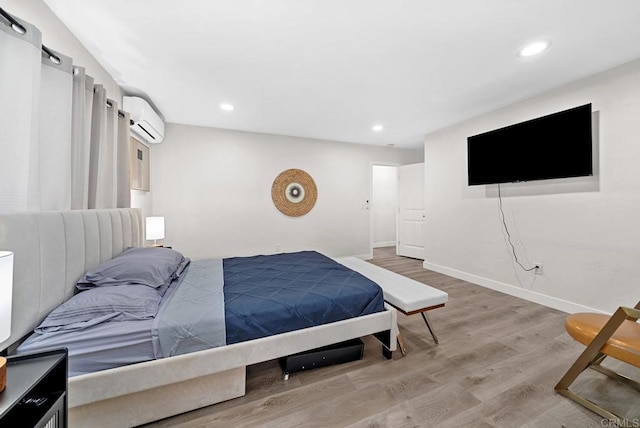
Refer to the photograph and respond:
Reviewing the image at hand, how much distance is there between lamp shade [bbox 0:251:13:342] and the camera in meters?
0.78

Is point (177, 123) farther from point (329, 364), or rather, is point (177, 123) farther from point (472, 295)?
point (472, 295)

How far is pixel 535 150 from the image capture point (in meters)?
2.77

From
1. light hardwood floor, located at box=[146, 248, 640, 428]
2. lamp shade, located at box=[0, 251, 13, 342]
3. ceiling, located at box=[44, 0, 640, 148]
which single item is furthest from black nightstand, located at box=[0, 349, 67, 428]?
ceiling, located at box=[44, 0, 640, 148]

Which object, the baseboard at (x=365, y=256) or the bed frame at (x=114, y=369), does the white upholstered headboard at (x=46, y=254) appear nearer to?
the bed frame at (x=114, y=369)

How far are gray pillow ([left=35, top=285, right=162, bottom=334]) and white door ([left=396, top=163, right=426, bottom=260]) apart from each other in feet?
15.7

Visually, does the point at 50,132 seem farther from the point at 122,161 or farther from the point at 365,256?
the point at 365,256

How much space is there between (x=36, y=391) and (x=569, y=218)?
168 inches

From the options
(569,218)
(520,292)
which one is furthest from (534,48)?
(520,292)

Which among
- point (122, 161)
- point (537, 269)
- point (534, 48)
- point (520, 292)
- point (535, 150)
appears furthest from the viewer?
point (520, 292)

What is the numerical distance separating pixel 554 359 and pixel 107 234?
370 centimetres

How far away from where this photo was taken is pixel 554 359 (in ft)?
6.03

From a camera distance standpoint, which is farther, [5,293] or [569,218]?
[569,218]

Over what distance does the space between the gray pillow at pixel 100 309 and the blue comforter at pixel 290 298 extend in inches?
18.7

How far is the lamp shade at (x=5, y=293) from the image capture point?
30.9 inches
